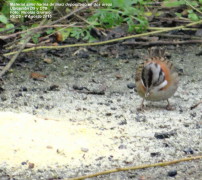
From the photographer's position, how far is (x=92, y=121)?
22.7ft

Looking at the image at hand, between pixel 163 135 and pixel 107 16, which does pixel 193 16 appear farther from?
pixel 163 135

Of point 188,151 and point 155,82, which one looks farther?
point 155,82

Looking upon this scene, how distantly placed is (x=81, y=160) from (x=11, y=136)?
72 centimetres

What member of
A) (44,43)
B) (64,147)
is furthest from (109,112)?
(44,43)

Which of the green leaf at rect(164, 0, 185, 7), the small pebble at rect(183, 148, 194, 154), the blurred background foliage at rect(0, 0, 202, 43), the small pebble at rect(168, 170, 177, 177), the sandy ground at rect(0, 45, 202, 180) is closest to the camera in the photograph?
the small pebble at rect(168, 170, 177, 177)

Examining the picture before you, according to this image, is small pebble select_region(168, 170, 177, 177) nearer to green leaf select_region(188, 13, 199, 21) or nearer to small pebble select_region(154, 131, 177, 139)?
small pebble select_region(154, 131, 177, 139)

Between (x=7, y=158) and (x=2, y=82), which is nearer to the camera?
(x=7, y=158)

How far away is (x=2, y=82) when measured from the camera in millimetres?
8461

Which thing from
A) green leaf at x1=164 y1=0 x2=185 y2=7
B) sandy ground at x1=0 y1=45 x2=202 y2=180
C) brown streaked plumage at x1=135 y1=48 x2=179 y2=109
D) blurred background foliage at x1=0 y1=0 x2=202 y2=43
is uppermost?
green leaf at x1=164 y1=0 x2=185 y2=7

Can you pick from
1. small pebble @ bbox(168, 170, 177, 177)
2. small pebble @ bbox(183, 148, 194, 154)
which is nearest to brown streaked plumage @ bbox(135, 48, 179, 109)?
small pebble @ bbox(183, 148, 194, 154)

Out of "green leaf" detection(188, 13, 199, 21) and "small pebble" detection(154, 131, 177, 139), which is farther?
"green leaf" detection(188, 13, 199, 21)

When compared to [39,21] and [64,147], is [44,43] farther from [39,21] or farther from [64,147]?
[64,147]

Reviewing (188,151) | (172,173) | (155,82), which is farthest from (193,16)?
(172,173)

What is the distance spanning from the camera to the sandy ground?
577 centimetres
